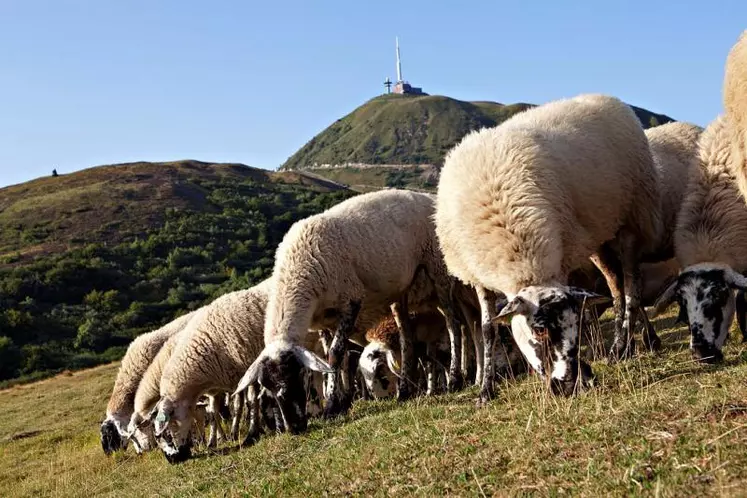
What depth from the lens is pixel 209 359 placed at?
12453 millimetres

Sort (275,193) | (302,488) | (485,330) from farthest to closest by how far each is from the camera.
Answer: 1. (275,193)
2. (485,330)
3. (302,488)

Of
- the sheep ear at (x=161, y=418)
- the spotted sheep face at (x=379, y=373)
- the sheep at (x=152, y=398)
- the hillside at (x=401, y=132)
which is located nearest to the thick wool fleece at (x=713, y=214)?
the spotted sheep face at (x=379, y=373)

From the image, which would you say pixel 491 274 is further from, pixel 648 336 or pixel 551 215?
pixel 648 336

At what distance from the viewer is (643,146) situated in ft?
35.1

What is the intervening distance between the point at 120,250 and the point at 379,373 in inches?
A: 1692

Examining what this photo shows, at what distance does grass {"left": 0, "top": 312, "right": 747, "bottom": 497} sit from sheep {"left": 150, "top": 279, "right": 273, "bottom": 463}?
1.23m

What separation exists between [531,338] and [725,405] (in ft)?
9.97

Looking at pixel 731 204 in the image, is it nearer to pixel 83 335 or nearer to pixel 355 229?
pixel 355 229

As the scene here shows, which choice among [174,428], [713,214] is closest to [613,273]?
[713,214]

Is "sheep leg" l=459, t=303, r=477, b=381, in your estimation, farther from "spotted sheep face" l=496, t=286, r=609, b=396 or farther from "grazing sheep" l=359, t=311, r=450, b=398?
"spotted sheep face" l=496, t=286, r=609, b=396

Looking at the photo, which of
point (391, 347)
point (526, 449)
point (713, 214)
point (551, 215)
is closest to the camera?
point (526, 449)

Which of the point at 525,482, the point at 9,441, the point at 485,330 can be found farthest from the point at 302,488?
the point at 9,441

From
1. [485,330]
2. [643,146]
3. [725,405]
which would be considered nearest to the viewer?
[725,405]

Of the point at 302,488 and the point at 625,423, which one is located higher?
the point at 625,423
